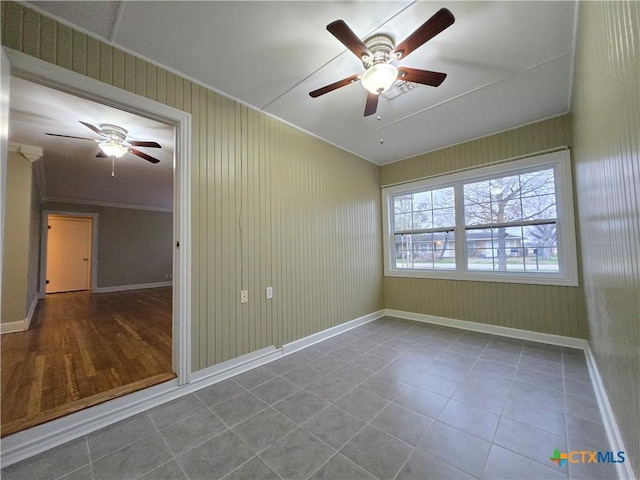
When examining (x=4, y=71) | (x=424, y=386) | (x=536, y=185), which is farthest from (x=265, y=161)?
(x=536, y=185)

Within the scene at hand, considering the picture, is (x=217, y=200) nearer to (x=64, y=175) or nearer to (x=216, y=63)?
(x=216, y=63)

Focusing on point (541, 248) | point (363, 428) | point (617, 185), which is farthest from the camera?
point (541, 248)

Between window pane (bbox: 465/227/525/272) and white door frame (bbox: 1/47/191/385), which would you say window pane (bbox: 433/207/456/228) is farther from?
white door frame (bbox: 1/47/191/385)

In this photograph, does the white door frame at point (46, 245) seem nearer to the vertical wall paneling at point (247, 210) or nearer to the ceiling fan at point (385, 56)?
the vertical wall paneling at point (247, 210)

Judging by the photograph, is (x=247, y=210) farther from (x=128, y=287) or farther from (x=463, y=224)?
(x=128, y=287)

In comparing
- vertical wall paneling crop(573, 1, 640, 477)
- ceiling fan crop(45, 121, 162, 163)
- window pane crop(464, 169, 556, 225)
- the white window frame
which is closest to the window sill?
the white window frame

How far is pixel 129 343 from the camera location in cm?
277

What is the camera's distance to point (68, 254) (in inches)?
258

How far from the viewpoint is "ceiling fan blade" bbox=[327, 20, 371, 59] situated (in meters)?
1.31

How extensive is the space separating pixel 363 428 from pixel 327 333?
1611 mm

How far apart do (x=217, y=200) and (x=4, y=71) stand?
128 centimetres

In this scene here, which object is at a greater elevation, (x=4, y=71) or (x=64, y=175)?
(x=64, y=175)

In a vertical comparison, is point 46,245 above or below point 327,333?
above

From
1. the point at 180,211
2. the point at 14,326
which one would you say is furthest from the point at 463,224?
the point at 14,326
